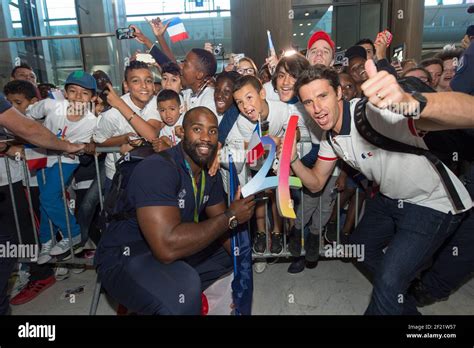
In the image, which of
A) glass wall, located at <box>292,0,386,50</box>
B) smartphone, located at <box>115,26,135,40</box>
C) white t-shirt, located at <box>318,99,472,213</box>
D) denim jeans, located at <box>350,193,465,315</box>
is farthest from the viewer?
glass wall, located at <box>292,0,386,50</box>

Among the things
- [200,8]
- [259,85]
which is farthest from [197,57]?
[200,8]

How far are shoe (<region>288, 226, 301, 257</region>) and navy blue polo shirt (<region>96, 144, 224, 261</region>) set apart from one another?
1152mm

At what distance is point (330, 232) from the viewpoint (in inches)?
136

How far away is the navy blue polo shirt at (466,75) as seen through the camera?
2.29 m

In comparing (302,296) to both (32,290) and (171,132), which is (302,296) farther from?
(32,290)

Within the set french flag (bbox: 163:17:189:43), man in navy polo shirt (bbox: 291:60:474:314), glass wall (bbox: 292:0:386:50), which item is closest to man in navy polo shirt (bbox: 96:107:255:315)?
man in navy polo shirt (bbox: 291:60:474:314)

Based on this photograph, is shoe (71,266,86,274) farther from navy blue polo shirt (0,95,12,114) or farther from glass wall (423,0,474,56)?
→ glass wall (423,0,474,56)

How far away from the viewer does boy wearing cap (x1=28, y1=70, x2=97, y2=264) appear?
3.33 meters

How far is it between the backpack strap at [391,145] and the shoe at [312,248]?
141 cm

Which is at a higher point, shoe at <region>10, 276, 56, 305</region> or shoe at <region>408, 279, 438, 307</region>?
shoe at <region>408, 279, 438, 307</region>

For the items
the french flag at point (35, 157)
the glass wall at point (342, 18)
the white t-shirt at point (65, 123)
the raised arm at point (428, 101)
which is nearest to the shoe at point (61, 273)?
the french flag at point (35, 157)

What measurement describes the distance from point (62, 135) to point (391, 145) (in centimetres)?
303

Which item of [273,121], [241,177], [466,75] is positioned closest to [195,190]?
[241,177]

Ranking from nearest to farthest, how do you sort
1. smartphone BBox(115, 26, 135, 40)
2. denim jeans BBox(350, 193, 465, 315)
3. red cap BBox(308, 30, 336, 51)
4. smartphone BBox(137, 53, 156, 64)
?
denim jeans BBox(350, 193, 465, 315) < red cap BBox(308, 30, 336, 51) < smartphone BBox(137, 53, 156, 64) < smartphone BBox(115, 26, 135, 40)
